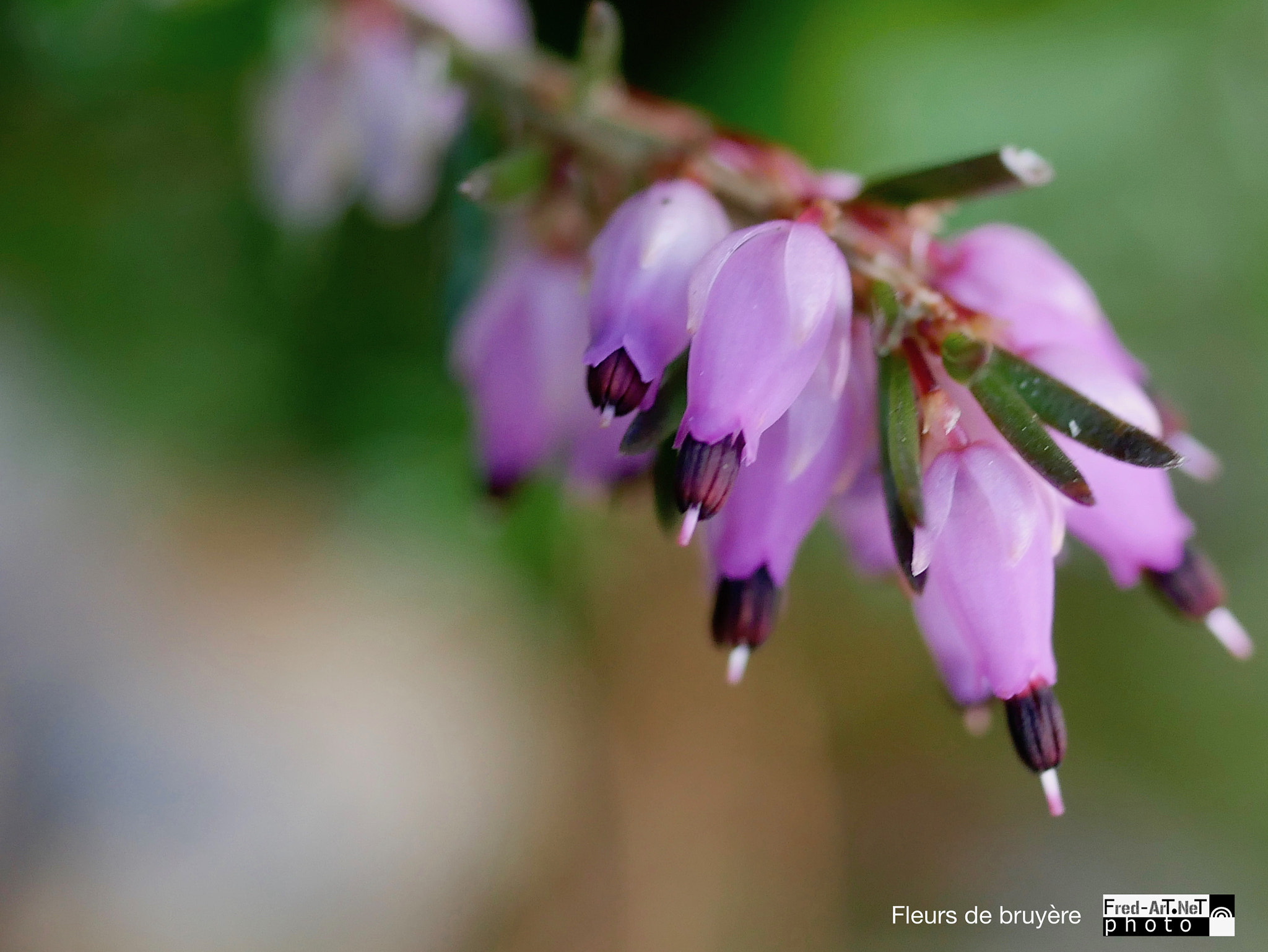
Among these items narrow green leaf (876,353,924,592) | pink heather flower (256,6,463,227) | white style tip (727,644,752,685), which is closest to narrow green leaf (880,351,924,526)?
narrow green leaf (876,353,924,592)

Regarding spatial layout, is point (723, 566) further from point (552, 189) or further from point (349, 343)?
point (349, 343)

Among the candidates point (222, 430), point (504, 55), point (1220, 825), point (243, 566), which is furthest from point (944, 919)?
point (504, 55)

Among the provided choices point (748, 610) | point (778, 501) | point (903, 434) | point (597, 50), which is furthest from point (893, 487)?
point (597, 50)

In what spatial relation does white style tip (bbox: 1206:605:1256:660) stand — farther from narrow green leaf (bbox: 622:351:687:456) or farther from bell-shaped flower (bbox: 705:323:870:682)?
narrow green leaf (bbox: 622:351:687:456)

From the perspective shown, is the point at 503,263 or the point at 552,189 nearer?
the point at 552,189

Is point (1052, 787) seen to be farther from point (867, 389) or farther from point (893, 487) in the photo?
point (867, 389)

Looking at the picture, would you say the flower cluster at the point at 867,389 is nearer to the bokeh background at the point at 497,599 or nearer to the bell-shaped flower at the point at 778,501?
the bell-shaped flower at the point at 778,501
